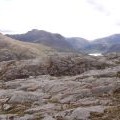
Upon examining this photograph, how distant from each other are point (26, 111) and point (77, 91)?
891 centimetres

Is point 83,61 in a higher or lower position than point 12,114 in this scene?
higher

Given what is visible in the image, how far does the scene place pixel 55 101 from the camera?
4084 centimetres

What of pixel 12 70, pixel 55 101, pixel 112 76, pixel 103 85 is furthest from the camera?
pixel 12 70

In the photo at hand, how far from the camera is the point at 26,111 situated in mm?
36812

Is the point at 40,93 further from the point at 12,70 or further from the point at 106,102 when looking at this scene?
the point at 12,70

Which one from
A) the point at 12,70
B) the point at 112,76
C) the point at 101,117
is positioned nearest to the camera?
the point at 101,117

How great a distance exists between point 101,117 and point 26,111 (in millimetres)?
9453

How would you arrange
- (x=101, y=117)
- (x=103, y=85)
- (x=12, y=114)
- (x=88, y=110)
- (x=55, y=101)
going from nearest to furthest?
(x=101, y=117) → (x=88, y=110) → (x=12, y=114) → (x=55, y=101) → (x=103, y=85)

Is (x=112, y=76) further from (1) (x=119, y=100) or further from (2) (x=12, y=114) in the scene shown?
(2) (x=12, y=114)

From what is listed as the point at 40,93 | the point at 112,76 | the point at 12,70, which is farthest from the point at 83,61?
the point at 40,93

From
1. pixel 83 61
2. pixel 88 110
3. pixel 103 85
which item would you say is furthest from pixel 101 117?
pixel 83 61

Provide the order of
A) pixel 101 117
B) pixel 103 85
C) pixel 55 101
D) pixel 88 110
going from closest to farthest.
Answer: pixel 101 117, pixel 88 110, pixel 55 101, pixel 103 85

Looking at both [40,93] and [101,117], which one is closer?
[101,117]

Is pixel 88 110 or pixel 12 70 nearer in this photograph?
pixel 88 110
